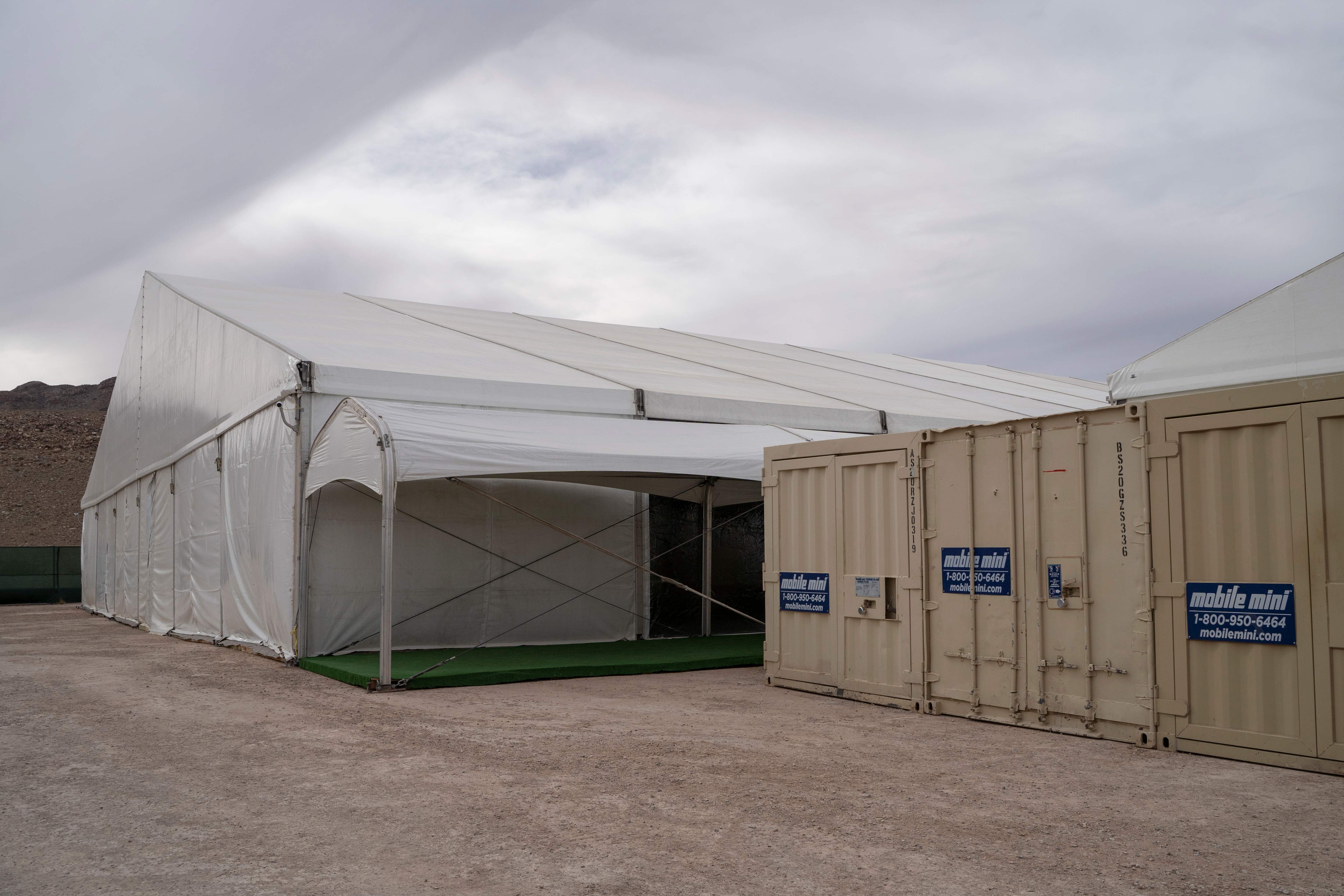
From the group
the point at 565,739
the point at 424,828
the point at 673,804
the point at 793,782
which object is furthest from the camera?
the point at 565,739

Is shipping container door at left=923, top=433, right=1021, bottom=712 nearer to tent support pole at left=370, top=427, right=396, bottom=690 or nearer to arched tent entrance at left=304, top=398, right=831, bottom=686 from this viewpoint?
arched tent entrance at left=304, top=398, right=831, bottom=686

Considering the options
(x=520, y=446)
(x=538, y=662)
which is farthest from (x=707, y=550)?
(x=520, y=446)

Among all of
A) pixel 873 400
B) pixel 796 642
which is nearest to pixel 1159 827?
pixel 796 642

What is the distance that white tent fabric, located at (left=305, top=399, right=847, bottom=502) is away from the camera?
9727 millimetres

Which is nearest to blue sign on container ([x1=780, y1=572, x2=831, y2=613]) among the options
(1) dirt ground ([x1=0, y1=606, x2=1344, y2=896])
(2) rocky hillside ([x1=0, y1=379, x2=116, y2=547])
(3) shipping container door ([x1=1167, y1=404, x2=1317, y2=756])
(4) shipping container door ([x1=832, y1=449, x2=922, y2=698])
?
(4) shipping container door ([x1=832, y1=449, x2=922, y2=698])

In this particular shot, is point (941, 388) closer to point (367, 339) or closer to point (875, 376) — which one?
point (875, 376)

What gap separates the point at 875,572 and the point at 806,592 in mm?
915

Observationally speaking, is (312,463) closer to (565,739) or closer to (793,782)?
(565,739)

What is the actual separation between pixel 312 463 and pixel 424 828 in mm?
7120

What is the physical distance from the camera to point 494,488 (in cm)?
1270

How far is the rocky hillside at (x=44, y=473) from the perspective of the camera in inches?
2510

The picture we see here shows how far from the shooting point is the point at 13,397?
107m

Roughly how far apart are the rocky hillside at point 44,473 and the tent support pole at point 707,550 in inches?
2136

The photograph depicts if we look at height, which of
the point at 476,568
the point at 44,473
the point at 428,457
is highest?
the point at 44,473
